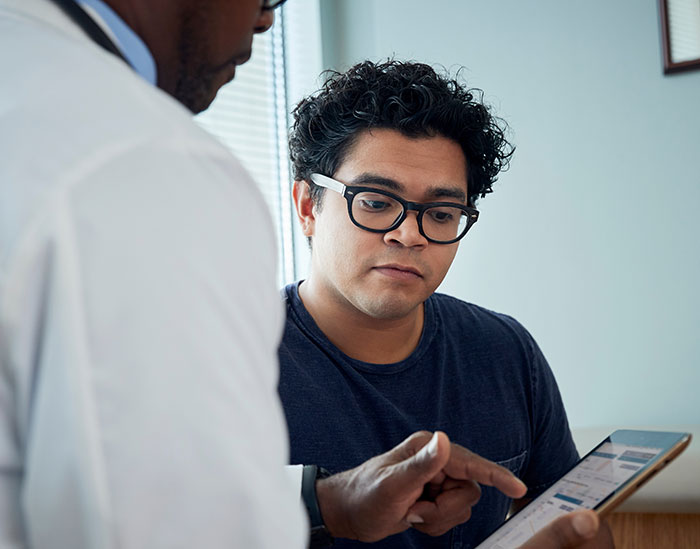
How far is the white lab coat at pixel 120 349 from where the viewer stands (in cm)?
37

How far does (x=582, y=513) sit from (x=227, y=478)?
22.1 inches

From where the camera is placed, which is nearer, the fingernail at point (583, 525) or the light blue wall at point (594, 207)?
the fingernail at point (583, 525)

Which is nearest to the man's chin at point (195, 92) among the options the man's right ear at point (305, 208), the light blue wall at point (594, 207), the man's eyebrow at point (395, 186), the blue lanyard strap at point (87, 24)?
the blue lanyard strap at point (87, 24)

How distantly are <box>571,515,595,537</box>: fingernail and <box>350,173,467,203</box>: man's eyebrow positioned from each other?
73cm

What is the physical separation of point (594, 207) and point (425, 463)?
5.61 feet

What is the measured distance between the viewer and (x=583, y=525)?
79 cm

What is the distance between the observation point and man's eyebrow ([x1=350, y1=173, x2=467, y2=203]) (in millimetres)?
1379

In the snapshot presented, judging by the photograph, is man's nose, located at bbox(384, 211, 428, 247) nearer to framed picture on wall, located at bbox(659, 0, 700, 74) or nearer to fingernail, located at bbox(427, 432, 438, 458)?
fingernail, located at bbox(427, 432, 438, 458)

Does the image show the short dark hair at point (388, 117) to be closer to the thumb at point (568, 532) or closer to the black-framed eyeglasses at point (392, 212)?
the black-framed eyeglasses at point (392, 212)

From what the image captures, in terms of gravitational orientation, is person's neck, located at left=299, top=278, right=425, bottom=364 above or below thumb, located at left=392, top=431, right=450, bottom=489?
above

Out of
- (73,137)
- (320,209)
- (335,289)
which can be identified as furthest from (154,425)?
(320,209)

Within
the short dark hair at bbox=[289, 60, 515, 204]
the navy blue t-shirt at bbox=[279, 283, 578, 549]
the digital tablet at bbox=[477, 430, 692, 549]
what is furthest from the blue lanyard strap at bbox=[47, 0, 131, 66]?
the short dark hair at bbox=[289, 60, 515, 204]

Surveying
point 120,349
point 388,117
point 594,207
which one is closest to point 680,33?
point 594,207

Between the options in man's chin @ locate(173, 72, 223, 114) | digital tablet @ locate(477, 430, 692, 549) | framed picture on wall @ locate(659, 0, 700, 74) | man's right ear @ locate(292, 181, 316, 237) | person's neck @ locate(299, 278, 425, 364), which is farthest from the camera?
framed picture on wall @ locate(659, 0, 700, 74)
